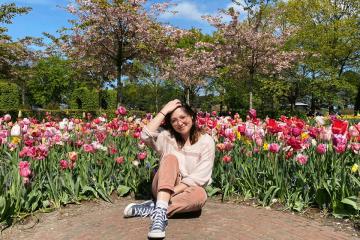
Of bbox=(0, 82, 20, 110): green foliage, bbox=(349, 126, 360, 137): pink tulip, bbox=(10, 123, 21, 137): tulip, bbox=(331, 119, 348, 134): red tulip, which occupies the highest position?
bbox=(0, 82, 20, 110): green foliage

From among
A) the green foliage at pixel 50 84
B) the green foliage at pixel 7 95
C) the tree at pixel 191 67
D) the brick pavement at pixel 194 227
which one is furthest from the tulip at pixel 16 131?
the green foliage at pixel 50 84

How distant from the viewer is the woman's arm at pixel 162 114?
4547mm

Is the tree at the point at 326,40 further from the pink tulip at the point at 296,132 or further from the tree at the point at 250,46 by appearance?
the pink tulip at the point at 296,132

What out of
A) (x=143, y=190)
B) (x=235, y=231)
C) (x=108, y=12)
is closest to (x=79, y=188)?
(x=143, y=190)

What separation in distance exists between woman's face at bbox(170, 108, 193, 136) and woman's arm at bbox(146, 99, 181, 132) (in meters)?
0.06

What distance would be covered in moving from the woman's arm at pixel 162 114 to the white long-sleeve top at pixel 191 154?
73 mm

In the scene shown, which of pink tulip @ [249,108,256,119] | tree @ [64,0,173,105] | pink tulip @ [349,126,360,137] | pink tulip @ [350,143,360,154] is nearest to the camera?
pink tulip @ [350,143,360,154]

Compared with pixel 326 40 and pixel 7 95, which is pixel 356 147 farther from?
pixel 7 95

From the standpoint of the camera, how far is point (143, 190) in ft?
18.0

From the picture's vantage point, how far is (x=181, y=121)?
4.51 meters

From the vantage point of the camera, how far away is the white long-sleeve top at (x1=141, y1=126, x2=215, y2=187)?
173 inches

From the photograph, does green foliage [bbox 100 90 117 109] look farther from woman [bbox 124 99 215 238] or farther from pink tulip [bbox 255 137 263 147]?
woman [bbox 124 99 215 238]

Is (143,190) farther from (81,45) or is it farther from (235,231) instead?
(81,45)

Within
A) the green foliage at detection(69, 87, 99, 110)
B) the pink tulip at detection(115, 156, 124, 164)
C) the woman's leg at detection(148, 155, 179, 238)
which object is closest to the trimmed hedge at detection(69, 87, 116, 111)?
the green foliage at detection(69, 87, 99, 110)
